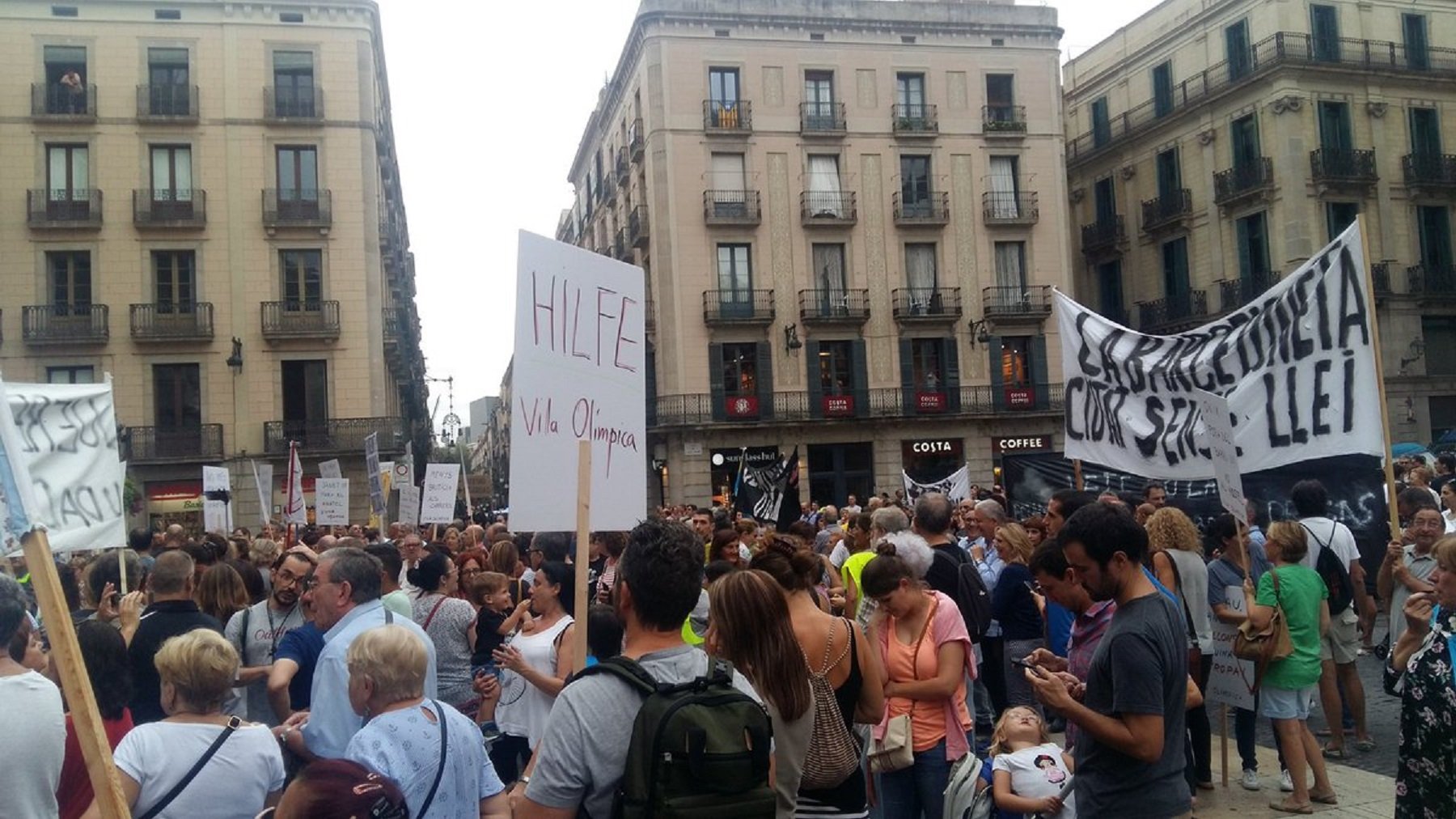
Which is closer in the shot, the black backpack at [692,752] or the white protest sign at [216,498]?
the black backpack at [692,752]

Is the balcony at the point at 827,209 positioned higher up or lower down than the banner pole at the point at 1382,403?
higher up

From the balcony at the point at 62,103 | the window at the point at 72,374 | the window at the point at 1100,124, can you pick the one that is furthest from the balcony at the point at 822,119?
the window at the point at 72,374

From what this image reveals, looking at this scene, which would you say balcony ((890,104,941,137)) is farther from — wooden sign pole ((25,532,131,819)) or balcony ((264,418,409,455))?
wooden sign pole ((25,532,131,819))

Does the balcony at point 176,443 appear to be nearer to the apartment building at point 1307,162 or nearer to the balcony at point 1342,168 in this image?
the apartment building at point 1307,162

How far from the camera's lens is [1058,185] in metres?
41.2

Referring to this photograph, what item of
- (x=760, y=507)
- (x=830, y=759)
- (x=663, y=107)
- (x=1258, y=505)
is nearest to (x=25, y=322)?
(x=663, y=107)

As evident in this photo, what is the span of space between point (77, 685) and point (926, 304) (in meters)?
38.0

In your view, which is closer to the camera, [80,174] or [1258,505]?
[1258,505]

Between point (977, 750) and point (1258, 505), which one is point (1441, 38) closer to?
point (1258, 505)

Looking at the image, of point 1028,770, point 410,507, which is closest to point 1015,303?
point 410,507

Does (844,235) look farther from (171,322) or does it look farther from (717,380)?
(171,322)

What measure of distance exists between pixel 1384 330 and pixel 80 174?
1596 inches

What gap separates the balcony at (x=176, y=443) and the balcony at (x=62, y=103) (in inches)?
372

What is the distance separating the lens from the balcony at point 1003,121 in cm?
4069
